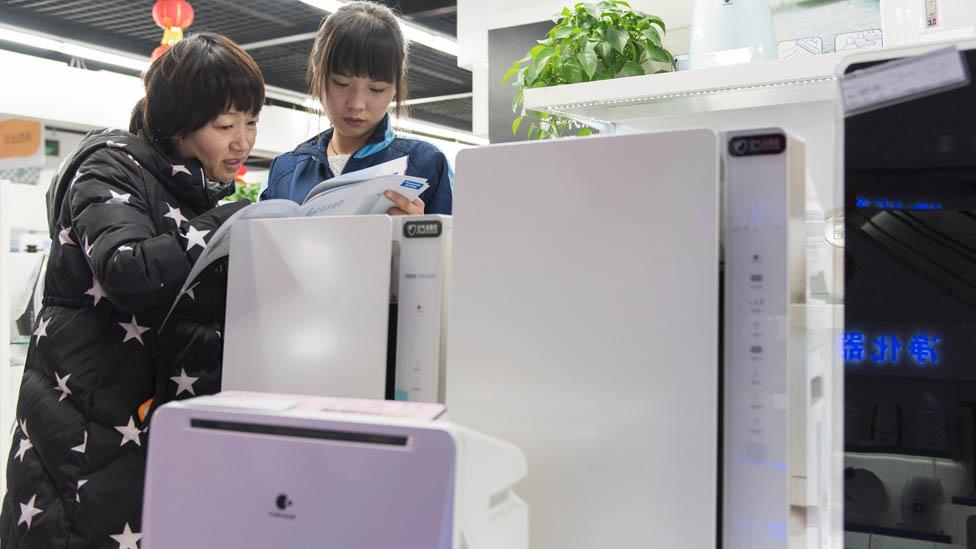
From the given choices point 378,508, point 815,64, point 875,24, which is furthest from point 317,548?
point 875,24

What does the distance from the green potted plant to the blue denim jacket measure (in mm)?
932

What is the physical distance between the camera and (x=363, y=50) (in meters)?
1.53

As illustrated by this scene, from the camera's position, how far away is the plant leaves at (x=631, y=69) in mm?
2408

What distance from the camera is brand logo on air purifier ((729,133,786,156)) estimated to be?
0.79m

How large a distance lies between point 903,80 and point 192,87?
984 millimetres

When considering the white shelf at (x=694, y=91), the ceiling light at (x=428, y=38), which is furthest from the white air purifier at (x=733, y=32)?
the ceiling light at (x=428, y=38)

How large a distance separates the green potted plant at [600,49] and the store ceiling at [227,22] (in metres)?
3.98

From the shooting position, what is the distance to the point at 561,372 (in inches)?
33.5

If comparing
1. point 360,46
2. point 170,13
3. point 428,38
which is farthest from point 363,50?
point 428,38

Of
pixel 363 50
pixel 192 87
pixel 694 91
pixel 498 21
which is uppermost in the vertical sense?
pixel 498 21

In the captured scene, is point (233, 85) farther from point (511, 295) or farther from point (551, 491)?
point (551, 491)

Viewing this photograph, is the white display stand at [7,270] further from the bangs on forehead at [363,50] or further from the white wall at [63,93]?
the white wall at [63,93]

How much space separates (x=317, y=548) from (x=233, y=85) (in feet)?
2.76

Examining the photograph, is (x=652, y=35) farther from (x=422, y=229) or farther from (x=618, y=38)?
(x=422, y=229)
